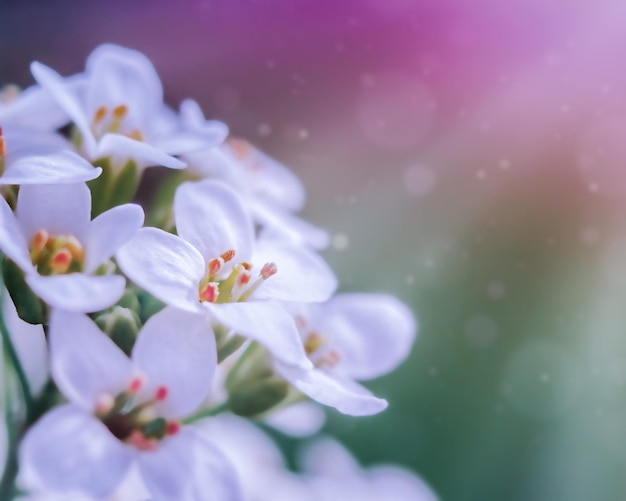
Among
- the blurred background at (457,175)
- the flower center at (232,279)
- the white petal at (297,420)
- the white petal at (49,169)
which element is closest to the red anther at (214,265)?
the flower center at (232,279)

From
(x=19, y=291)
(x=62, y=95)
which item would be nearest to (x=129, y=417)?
(x=19, y=291)

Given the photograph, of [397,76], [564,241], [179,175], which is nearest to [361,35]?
[397,76]

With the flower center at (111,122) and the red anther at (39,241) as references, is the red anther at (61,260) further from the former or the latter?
the flower center at (111,122)

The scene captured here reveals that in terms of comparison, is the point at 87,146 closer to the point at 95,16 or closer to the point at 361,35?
the point at 361,35

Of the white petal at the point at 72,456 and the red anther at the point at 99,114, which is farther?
the red anther at the point at 99,114

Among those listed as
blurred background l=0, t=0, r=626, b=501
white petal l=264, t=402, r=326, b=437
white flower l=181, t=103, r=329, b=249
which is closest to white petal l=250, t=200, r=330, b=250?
white flower l=181, t=103, r=329, b=249

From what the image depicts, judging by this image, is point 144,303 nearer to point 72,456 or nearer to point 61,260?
point 61,260
